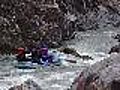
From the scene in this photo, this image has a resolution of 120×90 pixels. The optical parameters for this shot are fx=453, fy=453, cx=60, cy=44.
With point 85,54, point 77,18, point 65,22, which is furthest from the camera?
point 77,18

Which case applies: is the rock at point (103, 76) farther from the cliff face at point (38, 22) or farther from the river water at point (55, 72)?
the cliff face at point (38, 22)

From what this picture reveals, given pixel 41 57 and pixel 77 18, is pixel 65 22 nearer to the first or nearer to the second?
pixel 77 18

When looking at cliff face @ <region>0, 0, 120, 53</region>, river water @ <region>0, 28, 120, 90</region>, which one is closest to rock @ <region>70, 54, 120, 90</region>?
river water @ <region>0, 28, 120, 90</region>

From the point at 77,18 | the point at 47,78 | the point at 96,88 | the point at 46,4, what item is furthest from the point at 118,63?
the point at 77,18

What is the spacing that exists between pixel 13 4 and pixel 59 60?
547 centimetres

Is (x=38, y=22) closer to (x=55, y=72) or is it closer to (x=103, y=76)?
(x=55, y=72)

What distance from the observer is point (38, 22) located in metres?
19.9

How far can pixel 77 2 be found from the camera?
25750 millimetres

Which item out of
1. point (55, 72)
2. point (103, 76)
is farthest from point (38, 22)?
point (103, 76)

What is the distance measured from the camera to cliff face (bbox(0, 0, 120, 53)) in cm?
1839

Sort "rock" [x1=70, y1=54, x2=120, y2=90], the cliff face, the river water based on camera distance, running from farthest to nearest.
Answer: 1. the cliff face
2. the river water
3. "rock" [x1=70, y1=54, x2=120, y2=90]

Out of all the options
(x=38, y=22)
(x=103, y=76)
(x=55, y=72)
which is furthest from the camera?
(x=38, y=22)

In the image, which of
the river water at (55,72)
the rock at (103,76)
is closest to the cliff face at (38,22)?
the river water at (55,72)

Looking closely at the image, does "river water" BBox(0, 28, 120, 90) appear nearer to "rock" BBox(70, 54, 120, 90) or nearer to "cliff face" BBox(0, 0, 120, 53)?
"cliff face" BBox(0, 0, 120, 53)
